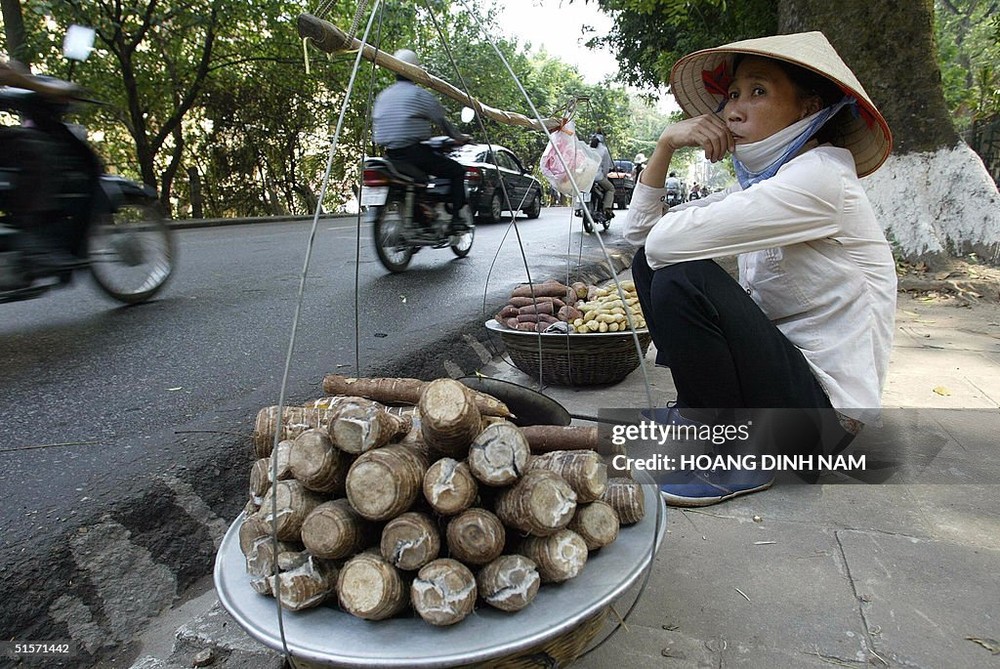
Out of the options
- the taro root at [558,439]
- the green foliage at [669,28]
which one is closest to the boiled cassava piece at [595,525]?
the taro root at [558,439]

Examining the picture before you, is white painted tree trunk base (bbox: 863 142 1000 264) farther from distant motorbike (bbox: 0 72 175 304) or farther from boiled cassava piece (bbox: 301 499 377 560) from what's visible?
boiled cassava piece (bbox: 301 499 377 560)

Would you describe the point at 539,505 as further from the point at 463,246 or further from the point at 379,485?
the point at 463,246

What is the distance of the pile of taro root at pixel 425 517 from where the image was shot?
3.50ft

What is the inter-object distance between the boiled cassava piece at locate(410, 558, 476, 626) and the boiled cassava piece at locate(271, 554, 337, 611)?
0.51 ft

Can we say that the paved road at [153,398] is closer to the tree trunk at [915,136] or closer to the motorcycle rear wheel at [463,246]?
the motorcycle rear wheel at [463,246]

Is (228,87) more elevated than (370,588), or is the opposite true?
(228,87)

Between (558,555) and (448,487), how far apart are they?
224 millimetres

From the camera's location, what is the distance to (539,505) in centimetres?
113

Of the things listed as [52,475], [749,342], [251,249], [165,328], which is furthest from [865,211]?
[251,249]

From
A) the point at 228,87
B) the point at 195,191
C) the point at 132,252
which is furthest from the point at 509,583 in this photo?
the point at 228,87

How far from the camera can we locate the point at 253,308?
159 inches

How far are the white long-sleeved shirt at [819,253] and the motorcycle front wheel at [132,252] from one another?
10.6 feet

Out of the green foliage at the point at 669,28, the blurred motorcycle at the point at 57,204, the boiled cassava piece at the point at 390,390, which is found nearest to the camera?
the boiled cassava piece at the point at 390,390

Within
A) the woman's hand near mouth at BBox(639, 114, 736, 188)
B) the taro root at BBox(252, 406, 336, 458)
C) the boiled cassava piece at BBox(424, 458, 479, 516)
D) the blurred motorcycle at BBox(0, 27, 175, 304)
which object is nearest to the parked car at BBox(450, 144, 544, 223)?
the blurred motorcycle at BBox(0, 27, 175, 304)
